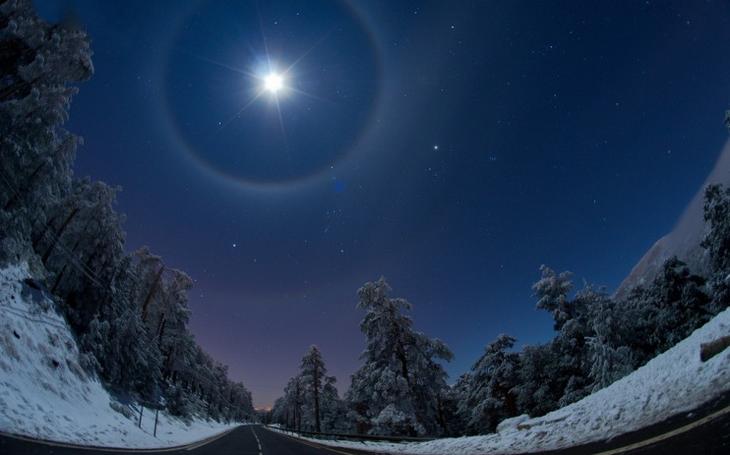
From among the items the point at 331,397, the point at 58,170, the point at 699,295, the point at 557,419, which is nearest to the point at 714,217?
the point at 699,295

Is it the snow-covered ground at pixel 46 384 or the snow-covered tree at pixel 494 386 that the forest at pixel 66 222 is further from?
the snow-covered tree at pixel 494 386

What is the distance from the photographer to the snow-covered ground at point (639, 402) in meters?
5.86

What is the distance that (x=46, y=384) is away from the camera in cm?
1443

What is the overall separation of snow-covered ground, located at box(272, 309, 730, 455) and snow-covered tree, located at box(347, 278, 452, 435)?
1145 cm

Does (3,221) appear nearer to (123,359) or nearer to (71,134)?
(71,134)

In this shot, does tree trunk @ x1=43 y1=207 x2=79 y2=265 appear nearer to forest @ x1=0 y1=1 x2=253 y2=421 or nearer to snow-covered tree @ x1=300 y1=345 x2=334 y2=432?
forest @ x1=0 y1=1 x2=253 y2=421

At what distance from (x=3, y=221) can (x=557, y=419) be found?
86.9 feet

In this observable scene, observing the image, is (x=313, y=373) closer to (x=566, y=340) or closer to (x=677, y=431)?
(x=566, y=340)

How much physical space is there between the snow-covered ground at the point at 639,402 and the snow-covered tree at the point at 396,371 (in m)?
11.4

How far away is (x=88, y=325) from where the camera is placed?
73.9 feet

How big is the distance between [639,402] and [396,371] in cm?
1646

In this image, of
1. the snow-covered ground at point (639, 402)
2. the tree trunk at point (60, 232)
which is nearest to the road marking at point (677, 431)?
the snow-covered ground at point (639, 402)

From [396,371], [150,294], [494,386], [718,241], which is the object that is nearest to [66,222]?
[150,294]

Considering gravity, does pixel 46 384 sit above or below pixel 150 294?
below
